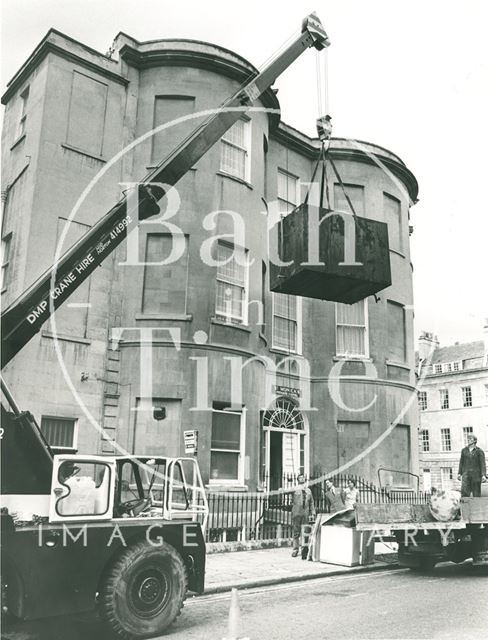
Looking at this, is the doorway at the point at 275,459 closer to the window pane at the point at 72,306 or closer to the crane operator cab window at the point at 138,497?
the window pane at the point at 72,306

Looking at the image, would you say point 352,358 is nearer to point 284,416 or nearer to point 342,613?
point 284,416

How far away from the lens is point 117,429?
1509 centimetres

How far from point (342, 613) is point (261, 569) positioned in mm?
4026

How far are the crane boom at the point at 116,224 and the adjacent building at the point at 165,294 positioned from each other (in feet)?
17.7

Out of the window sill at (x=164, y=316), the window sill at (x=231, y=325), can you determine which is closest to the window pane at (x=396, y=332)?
the window sill at (x=231, y=325)

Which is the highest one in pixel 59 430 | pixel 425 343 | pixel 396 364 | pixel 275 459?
pixel 425 343

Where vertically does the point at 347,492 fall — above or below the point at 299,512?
above

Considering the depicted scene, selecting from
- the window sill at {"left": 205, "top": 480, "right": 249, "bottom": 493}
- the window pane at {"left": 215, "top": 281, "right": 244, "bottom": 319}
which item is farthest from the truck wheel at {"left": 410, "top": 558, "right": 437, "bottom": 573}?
the window pane at {"left": 215, "top": 281, "right": 244, "bottom": 319}

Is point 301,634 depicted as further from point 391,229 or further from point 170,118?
point 391,229

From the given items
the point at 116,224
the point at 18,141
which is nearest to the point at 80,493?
the point at 116,224

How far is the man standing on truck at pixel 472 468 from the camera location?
12047 millimetres

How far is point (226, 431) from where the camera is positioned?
1603 centimetres

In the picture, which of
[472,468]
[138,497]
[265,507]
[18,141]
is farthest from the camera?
[265,507]

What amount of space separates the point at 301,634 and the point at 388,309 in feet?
52.4
